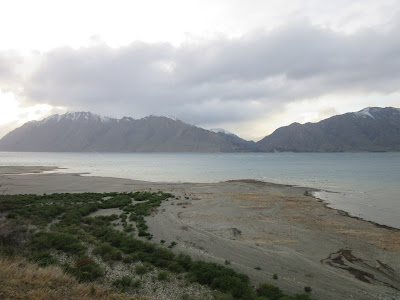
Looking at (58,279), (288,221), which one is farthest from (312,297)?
(288,221)

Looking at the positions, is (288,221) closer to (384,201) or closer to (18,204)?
(384,201)

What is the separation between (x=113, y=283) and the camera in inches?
426

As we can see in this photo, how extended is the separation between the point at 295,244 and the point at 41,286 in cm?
1516

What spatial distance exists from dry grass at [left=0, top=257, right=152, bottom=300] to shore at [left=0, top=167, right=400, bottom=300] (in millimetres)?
6744

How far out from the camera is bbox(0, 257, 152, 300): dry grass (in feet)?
25.4

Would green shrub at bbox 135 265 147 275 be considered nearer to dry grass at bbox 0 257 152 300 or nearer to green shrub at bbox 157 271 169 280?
green shrub at bbox 157 271 169 280

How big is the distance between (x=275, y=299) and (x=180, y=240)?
852 centimetres

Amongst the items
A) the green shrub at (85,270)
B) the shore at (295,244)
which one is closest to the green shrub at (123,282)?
the green shrub at (85,270)

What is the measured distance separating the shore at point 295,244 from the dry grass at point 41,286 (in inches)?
266

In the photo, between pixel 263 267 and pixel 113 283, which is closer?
pixel 113 283

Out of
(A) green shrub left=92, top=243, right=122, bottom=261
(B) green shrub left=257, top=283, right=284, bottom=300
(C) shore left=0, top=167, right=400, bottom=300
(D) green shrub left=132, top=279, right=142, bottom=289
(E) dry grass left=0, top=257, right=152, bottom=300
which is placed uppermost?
(E) dry grass left=0, top=257, right=152, bottom=300

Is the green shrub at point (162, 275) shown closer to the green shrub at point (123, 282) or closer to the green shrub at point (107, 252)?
the green shrub at point (123, 282)

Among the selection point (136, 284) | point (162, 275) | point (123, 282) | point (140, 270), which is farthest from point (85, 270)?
point (162, 275)

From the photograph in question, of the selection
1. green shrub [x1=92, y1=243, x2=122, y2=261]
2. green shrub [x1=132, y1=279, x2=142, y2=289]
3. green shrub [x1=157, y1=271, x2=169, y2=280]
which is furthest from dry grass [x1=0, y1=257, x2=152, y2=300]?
green shrub [x1=92, y1=243, x2=122, y2=261]
